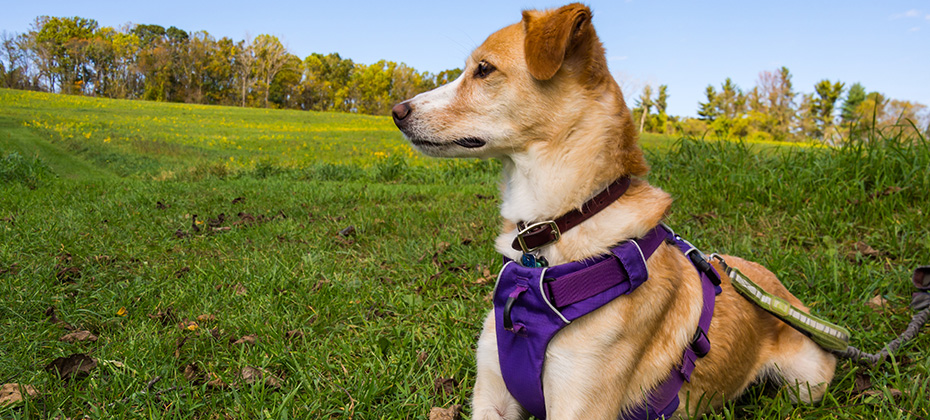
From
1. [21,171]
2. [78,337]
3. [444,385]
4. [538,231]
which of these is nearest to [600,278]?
[538,231]

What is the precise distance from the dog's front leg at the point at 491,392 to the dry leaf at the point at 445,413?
256 mm

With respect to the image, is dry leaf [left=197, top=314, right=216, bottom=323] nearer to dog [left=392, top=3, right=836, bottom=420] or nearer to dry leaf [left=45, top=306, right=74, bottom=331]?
dry leaf [left=45, top=306, right=74, bottom=331]

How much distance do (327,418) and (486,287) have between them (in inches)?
66.4

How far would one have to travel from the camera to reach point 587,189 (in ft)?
6.14

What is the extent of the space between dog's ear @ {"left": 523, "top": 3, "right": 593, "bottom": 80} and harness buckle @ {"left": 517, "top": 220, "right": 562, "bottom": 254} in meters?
0.57

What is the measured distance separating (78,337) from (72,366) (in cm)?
51

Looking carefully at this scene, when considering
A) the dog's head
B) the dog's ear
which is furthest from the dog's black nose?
the dog's ear

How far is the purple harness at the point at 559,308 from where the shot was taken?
1707 mm

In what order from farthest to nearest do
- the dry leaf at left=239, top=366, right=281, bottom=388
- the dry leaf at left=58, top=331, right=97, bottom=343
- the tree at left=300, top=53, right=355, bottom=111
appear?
the tree at left=300, top=53, right=355, bottom=111
the dry leaf at left=58, top=331, right=97, bottom=343
the dry leaf at left=239, top=366, right=281, bottom=388

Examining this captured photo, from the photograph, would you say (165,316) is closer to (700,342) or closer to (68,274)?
(68,274)

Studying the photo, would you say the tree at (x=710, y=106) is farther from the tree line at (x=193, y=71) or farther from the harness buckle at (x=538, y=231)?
the harness buckle at (x=538, y=231)

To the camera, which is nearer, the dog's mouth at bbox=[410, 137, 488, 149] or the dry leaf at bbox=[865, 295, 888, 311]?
the dog's mouth at bbox=[410, 137, 488, 149]

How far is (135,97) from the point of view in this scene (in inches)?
801

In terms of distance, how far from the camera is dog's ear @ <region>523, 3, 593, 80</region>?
1.88 m
